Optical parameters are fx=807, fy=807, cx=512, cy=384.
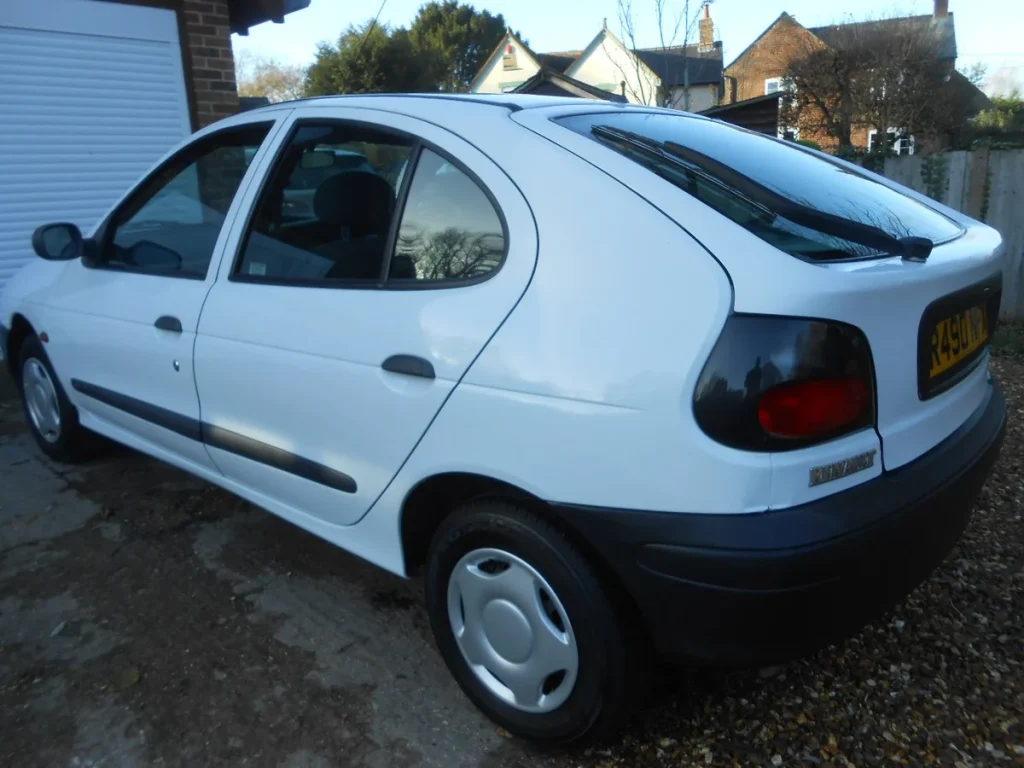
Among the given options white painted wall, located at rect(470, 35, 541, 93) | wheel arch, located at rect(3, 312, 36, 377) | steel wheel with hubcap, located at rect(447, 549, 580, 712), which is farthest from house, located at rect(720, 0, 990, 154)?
steel wheel with hubcap, located at rect(447, 549, 580, 712)

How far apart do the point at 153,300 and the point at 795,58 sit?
2609 centimetres

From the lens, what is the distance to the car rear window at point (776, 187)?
186 cm

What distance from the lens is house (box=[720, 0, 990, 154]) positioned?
794 inches

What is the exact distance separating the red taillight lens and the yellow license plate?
13.8 inches

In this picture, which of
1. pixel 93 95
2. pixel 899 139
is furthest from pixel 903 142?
pixel 93 95

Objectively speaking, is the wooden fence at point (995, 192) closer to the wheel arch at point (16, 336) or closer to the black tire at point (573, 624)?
the black tire at point (573, 624)

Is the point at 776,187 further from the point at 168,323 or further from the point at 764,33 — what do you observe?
the point at 764,33

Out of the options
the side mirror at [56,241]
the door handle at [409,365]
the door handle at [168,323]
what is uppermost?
the side mirror at [56,241]

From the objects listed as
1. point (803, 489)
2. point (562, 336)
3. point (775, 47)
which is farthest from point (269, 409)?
point (775, 47)

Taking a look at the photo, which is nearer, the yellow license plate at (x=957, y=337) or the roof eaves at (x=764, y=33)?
the yellow license plate at (x=957, y=337)

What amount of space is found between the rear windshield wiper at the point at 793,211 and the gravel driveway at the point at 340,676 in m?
0.95

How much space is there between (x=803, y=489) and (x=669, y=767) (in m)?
0.91

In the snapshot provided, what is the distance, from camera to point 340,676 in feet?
8.25

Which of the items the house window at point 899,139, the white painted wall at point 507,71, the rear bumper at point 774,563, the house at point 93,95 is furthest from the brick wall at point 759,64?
the rear bumper at point 774,563
